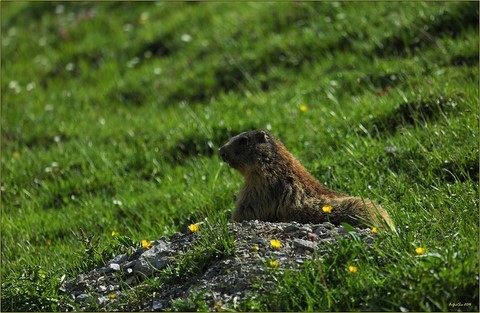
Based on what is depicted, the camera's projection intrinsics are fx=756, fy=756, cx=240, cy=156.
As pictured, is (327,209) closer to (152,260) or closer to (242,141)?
(152,260)

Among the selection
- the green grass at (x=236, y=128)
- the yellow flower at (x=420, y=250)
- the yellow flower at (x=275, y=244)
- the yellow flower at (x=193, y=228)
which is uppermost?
the yellow flower at (x=420, y=250)

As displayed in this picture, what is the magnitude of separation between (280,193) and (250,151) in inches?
27.9

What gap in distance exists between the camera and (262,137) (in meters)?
7.74

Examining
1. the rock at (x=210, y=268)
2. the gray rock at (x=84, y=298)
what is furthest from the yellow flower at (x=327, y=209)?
the gray rock at (x=84, y=298)

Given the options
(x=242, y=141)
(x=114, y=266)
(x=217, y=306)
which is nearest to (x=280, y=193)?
(x=242, y=141)

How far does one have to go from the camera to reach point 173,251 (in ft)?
19.5

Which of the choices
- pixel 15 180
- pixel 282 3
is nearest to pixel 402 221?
pixel 15 180

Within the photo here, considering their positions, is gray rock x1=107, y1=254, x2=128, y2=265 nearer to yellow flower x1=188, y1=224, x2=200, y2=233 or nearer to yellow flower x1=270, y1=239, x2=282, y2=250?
yellow flower x1=188, y1=224, x2=200, y2=233

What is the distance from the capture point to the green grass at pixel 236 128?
5.33 metres

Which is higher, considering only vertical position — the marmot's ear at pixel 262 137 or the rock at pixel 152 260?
the marmot's ear at pixel 262 137

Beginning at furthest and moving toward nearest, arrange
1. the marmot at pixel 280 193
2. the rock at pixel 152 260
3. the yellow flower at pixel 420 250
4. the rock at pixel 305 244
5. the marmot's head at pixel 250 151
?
the marmot's head at pixel 250 151 < the marmot at pixel 280 193 < the rock at pixel 152 260 < the rock at pixel 305 244 < the yellow flower at pixel 420 250

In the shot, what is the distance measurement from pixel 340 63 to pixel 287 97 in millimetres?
1113

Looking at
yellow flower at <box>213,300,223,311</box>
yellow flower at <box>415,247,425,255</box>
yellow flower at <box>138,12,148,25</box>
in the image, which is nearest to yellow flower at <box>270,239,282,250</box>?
yellow flower at <box>213,300,223,311</box>

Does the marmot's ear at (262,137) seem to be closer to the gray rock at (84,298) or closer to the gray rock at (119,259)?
the gray rock at (119,259)
